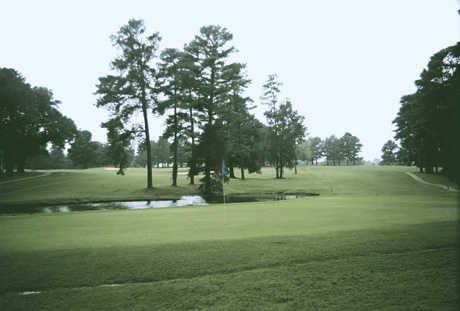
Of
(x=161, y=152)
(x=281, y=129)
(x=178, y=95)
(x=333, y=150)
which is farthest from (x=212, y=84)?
(x=333, y=150)

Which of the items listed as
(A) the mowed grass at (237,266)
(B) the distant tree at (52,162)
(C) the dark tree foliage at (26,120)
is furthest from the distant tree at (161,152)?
(A) the mowed grass at (237,266)

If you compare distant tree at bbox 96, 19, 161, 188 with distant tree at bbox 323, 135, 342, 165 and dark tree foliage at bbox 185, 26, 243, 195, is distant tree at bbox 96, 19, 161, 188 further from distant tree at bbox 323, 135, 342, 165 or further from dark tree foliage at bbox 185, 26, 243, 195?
distant tree at bbox 323, 135, 342, 165

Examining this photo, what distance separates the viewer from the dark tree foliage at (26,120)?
152 feet

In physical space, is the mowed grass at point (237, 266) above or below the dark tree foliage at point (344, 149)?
below

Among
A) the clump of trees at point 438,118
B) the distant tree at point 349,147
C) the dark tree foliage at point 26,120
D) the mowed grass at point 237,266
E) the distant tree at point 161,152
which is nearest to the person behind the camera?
the mowed grass at point 237,266

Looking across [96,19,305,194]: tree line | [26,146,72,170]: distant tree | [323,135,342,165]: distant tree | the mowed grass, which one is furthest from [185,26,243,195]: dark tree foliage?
[323,135,342,165]: distant tree

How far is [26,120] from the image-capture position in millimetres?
48125

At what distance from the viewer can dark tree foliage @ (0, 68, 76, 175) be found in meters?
46.5

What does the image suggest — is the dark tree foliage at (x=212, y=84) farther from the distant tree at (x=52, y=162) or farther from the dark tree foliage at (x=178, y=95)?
the distant tree at (x=52, y=162)

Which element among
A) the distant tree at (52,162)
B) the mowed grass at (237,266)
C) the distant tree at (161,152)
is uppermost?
the distant tree at (161,152)

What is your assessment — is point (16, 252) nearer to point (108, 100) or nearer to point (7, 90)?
point (108, 100)

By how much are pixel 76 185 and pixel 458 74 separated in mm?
41250

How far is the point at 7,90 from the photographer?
4569 centimetres

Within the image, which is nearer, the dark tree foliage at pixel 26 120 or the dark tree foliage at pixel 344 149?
the dark tree foliage at pixel 26 120
